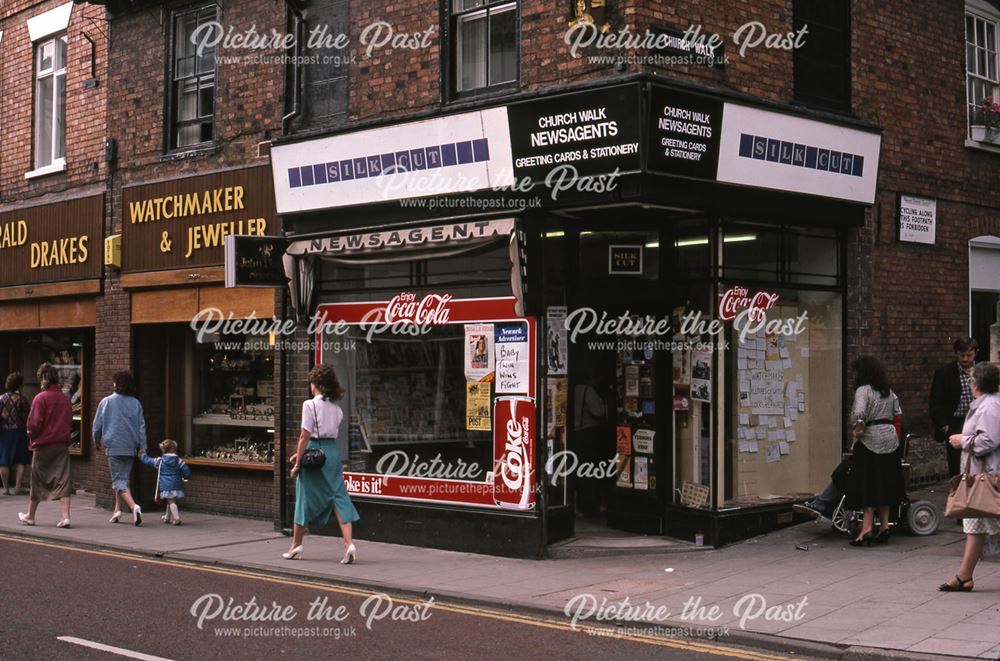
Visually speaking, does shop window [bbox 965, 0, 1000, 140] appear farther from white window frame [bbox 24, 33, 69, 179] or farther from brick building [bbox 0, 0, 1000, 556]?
white window frame [bbox 24, 33, 69, 179]

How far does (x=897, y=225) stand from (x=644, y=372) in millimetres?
3770

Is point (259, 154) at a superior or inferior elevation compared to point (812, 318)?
superior

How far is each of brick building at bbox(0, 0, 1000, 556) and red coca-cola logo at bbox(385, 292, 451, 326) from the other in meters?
0.10

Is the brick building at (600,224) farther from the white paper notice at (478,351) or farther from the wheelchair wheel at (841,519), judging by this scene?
the wheelchair wheel at (841,519)

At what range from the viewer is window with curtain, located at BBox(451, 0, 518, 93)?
11484 millimetres

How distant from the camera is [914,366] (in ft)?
44.0

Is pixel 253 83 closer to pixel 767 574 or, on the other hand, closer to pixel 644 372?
pixel 644 372

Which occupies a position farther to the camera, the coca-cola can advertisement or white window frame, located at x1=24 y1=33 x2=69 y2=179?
white window frame, located at x1=24 y1=33 x2=69 y2=179

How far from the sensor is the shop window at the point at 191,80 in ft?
48.7

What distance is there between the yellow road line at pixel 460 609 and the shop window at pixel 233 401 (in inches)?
107

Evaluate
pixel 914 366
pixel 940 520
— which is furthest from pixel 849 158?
pixel 940 520

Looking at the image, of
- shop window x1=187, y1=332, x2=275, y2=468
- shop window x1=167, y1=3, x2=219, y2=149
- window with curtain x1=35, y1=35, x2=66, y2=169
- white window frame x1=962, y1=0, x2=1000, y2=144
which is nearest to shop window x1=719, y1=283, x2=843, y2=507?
white window frame x1=962, y1=0, x2=1000, y2=144

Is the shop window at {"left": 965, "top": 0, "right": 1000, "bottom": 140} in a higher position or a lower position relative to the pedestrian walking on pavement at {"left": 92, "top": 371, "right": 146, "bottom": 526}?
higher

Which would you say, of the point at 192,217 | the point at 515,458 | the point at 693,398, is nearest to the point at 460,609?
the point at 515,458
